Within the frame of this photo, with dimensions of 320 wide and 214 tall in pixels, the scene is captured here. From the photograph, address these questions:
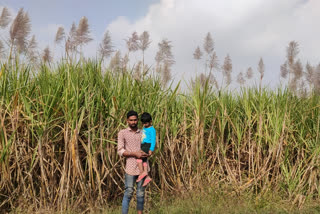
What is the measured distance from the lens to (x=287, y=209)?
492 centimetres

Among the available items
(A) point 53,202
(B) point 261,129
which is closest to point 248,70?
(B) point 261,129

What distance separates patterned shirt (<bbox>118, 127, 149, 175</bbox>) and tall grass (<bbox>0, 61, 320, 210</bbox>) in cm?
76

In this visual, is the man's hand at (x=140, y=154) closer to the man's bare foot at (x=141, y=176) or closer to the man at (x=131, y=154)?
the man at (x=131, y=154)

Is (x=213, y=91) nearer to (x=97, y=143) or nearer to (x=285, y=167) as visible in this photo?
(x=285, y=167)

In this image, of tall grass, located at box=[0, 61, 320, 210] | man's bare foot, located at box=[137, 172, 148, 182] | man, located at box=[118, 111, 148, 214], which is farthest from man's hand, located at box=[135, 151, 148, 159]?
tall grass, located at box=[0, 61, 320, 210]

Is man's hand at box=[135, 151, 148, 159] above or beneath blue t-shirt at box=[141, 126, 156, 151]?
beneath

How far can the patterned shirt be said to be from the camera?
12.2ft

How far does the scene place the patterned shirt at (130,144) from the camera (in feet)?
12.2

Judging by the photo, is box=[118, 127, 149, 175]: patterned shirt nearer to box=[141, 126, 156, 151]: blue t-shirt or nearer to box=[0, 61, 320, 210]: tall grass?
box=[141, 126, 156, 151]: blue t-shirt

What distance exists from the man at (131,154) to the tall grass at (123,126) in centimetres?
77

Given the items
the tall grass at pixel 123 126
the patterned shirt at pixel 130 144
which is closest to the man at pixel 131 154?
the patterned shirt at pixel 130 144

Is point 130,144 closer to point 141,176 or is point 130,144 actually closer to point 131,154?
point 131,154

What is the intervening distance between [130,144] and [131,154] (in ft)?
0.52

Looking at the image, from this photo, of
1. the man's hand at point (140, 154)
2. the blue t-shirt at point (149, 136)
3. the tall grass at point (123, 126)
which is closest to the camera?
the man's hand at point (140, 154)
